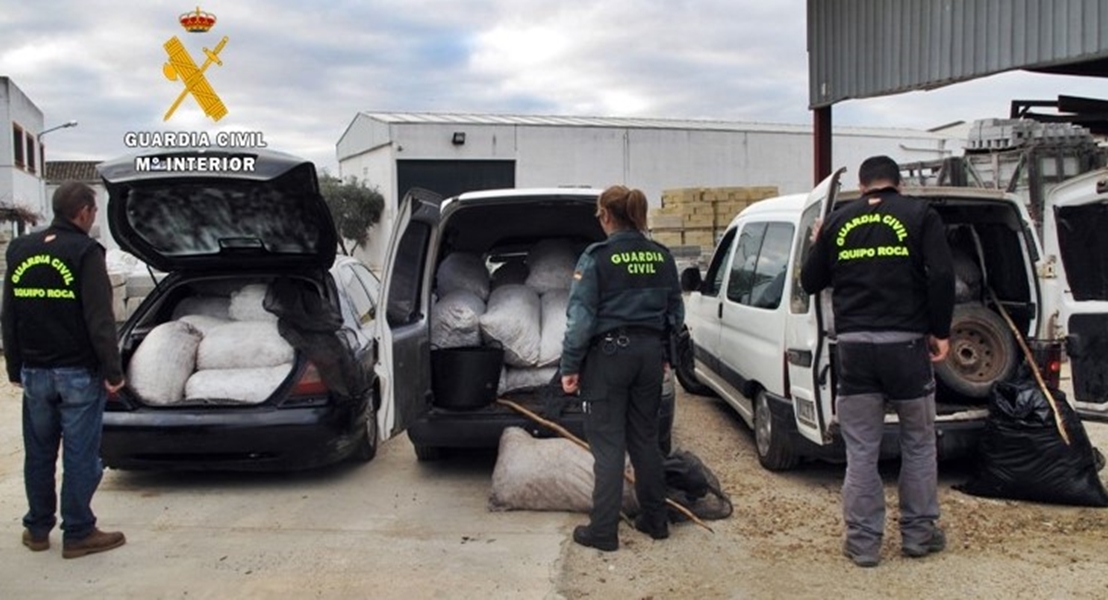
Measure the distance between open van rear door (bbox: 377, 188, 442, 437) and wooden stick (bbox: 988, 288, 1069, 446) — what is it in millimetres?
3732

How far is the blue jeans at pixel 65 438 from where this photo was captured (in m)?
4.62

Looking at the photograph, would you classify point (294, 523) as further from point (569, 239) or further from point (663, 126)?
point (663, 126)

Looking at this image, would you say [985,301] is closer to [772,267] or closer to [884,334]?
[772,267]

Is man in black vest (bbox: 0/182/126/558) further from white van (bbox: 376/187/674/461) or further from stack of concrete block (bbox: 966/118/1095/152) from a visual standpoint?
stack of concrete block (bbox: 966/118/1095/152)

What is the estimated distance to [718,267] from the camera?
7914 millimetres

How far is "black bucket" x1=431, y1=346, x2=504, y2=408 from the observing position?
6.02 metres

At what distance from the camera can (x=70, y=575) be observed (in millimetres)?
4465

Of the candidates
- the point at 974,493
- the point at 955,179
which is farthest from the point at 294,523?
the point at 955,179

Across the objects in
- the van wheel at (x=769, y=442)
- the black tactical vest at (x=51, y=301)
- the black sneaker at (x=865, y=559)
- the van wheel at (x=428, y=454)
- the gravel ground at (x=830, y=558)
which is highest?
the black tactical vest at (x=51, y=301)

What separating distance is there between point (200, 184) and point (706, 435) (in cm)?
422

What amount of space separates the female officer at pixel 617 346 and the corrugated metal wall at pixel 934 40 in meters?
7.48

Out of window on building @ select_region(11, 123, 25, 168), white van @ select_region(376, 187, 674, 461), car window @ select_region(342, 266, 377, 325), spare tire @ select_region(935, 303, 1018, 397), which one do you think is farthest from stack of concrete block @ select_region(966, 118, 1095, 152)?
window on building @ select_region(11, 123, 25, 168)

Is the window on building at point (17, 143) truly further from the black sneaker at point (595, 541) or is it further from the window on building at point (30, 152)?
the black sneaker at point (595, 541)

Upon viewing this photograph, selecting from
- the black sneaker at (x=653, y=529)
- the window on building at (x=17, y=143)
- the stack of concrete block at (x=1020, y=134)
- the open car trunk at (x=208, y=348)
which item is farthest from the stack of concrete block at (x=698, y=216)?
the window on building at (x=17, y=143)
